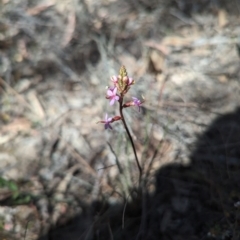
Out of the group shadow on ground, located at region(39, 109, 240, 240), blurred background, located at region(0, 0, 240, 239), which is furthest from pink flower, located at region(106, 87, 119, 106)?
shadow on ground, located at region(39, 109, 240, 240)

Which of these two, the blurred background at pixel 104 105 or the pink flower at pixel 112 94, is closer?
the pink flower at pixel 112 94

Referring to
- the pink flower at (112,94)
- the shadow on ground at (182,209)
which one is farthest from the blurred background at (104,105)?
the pink flower at (112,94)

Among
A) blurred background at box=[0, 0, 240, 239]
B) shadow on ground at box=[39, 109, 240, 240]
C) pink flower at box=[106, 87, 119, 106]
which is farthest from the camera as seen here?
blurred background at box=[0, 0, 240, 239]

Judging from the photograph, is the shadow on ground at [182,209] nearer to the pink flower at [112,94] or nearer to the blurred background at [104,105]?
the blurred background at [104,105]

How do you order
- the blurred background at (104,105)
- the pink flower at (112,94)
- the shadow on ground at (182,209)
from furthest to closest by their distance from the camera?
the blurred background at (104,105) < the shadow on ground at (182,209) < the pink flower at (112,94)

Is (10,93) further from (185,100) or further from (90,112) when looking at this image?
(185,100)

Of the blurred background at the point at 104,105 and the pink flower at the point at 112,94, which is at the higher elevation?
the pink flower at the point at 112,94

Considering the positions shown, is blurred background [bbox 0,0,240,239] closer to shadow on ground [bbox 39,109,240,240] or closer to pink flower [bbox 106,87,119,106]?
shadow on ground [bbox 39,109,240,240]
